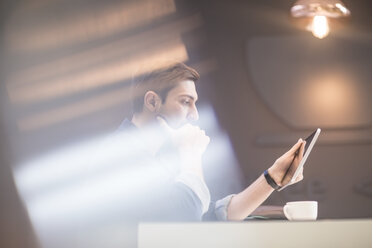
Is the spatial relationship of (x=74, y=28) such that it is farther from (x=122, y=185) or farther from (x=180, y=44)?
(x=122, y=185)

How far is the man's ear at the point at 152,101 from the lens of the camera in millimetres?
3162

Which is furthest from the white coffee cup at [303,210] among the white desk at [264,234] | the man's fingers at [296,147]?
the white desk at [264,234]

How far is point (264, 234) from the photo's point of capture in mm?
2330

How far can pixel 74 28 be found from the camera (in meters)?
3.27

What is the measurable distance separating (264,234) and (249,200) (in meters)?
0.74

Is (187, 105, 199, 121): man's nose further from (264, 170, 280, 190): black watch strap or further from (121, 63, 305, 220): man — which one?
(264, 170, 280, 190): black watch strap

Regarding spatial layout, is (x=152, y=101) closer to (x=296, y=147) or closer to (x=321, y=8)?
(x=296, y=147)

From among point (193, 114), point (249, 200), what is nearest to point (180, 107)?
point (193, 114)

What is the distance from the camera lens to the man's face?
317 centimetres

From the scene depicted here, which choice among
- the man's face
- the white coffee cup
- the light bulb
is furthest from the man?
the light bulb

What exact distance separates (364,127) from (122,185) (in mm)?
1405

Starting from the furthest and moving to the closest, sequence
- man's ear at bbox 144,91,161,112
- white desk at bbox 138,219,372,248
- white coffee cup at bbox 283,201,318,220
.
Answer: man's ear at bbox 144,91,161,112
white coffee cup at bbox 283,201,318,220
white desk at bbox 138,219,372,248

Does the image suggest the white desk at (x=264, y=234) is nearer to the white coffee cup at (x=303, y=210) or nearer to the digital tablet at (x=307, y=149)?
the white coffee cup at (x=303, y=210)

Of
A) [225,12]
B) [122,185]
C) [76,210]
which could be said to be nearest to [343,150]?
[225,12]
